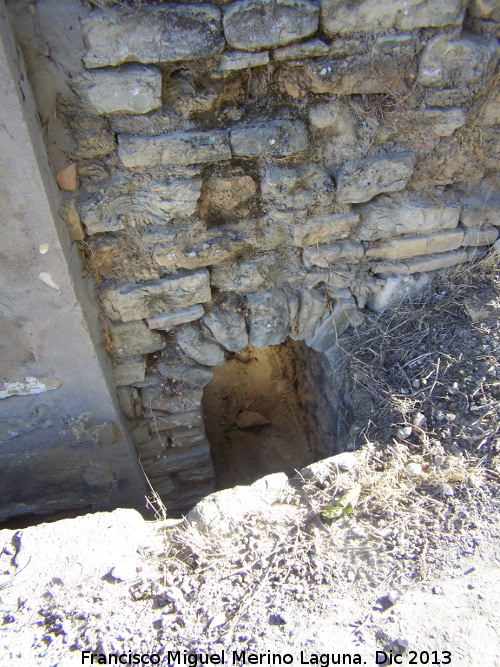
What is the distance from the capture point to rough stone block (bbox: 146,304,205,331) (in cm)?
260

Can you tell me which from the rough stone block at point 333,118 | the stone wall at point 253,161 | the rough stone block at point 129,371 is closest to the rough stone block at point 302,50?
the stone wall at point 253,161

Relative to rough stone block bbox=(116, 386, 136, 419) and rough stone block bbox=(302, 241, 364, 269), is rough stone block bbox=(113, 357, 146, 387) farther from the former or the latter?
rough stone block bbox=(302, 241, 364, 269)

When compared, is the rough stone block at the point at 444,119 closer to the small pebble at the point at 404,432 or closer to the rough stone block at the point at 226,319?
the rough stone block at the point at 226,319

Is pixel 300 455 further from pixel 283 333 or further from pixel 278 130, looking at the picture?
pixel 278 130

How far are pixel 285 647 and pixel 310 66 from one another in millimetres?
2241

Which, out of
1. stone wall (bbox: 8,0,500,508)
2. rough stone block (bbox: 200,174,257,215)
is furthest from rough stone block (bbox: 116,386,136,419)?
rough stone block (bbox: 200,174,257,215)

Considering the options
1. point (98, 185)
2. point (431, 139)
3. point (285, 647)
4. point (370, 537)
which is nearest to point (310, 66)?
point (431, 139)

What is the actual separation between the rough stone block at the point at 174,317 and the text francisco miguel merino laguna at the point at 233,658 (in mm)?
1515

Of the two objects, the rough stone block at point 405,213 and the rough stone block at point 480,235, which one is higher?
the rough stone block at point 405,213

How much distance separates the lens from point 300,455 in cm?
393

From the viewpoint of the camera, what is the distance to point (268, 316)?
9.05ft

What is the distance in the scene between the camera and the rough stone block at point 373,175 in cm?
239

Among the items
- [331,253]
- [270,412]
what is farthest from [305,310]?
[270,412]

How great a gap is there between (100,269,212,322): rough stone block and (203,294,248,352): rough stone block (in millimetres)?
124
